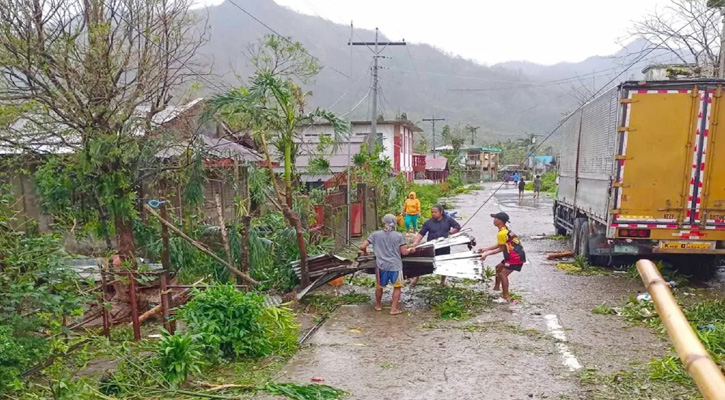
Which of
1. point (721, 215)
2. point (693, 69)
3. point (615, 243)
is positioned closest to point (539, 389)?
point (615, 243)

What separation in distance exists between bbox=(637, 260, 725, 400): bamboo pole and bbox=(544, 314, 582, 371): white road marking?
152 inches

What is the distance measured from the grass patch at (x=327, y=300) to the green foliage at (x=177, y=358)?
9.94 feet

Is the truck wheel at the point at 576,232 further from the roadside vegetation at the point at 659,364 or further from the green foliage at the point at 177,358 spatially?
the green foliage at the point at 177,358

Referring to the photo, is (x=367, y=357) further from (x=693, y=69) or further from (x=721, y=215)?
(x=693, y=69)

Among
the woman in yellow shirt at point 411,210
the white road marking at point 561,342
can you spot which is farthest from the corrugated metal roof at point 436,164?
the white road marking at point 561,342

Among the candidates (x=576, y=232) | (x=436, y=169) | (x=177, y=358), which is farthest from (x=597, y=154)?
(x=436, y=169)

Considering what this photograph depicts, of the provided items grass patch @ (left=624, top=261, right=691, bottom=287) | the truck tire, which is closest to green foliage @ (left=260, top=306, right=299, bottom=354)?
grass patch @ (left=624, top=261, right=691, bottom=287)

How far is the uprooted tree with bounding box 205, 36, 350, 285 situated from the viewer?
7406mm

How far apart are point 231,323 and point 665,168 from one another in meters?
7.15

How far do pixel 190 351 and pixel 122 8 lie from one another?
190 inches

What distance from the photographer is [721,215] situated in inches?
337

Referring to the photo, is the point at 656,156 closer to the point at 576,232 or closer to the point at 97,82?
the point at 576,232

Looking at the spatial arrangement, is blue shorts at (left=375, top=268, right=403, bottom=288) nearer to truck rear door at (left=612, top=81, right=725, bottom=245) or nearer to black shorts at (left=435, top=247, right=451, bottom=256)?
black shorts at (left=435, top=247, right=451, bottom=256)

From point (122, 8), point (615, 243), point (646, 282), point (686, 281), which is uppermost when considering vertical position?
point (122, 8)
